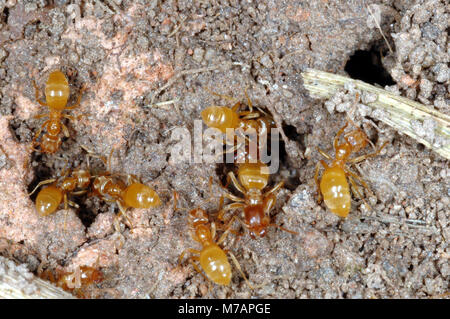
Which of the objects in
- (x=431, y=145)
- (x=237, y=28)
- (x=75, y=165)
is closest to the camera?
(x=431, y=145)

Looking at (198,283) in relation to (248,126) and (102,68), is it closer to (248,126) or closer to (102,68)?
(248,126)

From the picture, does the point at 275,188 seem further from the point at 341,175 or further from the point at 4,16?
the point at 4,16

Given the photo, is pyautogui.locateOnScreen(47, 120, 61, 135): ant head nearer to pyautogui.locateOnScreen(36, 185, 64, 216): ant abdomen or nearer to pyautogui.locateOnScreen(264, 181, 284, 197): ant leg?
pyautogui.locateOnScreen(36, 185, 64, 216): ant abdomen

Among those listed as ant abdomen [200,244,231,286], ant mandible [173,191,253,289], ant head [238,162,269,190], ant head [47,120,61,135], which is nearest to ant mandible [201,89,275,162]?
ant head [238,162,269,190]

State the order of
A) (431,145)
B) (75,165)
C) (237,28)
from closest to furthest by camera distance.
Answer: (431,145)
(237,28)
(75,165)

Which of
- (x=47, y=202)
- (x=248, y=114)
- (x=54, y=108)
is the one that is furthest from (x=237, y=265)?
(x=54, y=108)

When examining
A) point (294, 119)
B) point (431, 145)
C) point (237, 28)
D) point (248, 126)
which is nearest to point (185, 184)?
point (248, 126)

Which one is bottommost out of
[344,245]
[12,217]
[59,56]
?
[344,245]
